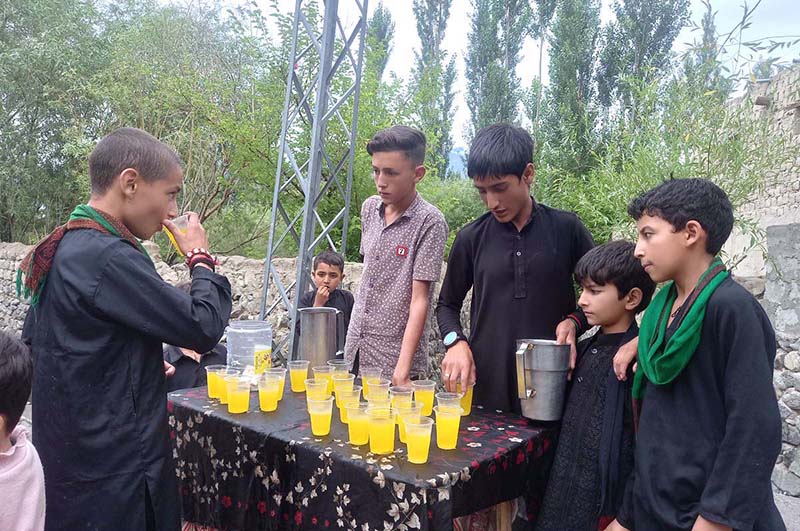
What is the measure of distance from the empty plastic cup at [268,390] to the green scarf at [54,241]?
695mm

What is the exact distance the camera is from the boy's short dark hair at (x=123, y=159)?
71.3 inches

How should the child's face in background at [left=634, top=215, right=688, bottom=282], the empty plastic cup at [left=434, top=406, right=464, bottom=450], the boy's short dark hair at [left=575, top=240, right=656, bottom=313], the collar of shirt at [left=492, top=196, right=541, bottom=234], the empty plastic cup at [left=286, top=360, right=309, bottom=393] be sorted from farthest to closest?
1. the empty plastic cup at [left=286, top=360, right=309, bottom=393]
2. the collar of shirt at [left=492, top=196, right=541, bottom=234]
3. the boy's short dark hair at [left=575, top=240, right=656, bottom=313]
4. the empty plastic cup at [left=434, top=406, right=464, bottom=450]
5. the child's face in background at [left=634, top=215, right=688, bottom=282]

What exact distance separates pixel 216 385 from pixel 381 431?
0.96 m

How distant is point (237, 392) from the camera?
220 cm

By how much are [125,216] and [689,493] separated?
6.09ft

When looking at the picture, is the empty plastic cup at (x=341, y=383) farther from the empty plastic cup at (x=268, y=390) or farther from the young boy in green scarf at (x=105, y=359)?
the young boy in green scarf at (x=105, y=359)

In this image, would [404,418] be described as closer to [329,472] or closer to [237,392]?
[329,472]

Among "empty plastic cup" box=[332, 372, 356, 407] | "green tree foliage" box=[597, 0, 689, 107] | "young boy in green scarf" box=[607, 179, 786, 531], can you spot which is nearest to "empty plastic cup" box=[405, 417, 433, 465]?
Answer: "empty plastic cup" box=[332, 372, 356, 407]

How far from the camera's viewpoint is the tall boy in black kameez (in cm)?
186

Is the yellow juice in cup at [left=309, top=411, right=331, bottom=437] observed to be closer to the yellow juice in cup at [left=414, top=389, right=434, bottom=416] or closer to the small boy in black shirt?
the yellow juice in cup at [left=414, top=389, right=434, bottom=416]

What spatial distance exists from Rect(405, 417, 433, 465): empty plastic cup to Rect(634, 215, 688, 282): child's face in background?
823 millimetres

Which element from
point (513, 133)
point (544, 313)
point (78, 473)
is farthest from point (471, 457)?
point (513, 133)

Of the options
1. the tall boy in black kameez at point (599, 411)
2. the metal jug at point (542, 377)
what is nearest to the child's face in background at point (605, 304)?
the tall boy in black kameez at point (599, 411)

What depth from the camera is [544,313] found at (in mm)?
2344
